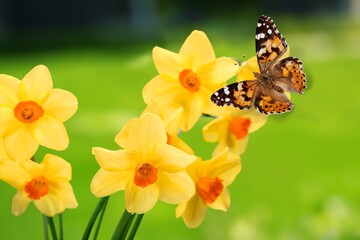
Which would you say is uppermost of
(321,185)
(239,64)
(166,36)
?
(239,64)

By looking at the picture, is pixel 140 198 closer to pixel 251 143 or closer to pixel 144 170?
pixel 144 170

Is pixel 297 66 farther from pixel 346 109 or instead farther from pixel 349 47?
pixel 349 47

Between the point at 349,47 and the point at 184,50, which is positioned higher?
the point at 184,50

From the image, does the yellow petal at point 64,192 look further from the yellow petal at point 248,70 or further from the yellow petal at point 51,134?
the yellow petal at point 248,70

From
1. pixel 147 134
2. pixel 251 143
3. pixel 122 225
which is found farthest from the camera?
pixel 251 143

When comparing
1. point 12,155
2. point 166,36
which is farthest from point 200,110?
point 166,36

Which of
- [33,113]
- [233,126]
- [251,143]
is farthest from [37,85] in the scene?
[251,143]
